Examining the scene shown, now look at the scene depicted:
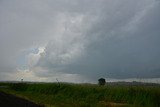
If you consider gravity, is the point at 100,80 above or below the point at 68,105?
above

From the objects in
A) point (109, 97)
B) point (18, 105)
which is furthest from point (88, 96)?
point (18, 105)

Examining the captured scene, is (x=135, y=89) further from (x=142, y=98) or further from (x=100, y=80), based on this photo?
(x=100, y=80)

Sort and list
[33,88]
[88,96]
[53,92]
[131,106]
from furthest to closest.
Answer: [33,88]
[53,92]
[88,96]
[131,106]

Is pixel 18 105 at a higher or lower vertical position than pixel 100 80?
lower

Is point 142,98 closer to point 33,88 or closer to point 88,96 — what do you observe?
point 88,96

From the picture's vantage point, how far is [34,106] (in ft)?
153

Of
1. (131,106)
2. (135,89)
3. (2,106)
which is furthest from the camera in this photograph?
(135,89)

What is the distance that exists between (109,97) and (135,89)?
15.6 feet

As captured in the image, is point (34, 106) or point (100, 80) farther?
point (100, 80)

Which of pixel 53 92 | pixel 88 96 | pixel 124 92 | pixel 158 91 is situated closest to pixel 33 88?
pixel 53 92

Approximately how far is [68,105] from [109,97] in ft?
34.1

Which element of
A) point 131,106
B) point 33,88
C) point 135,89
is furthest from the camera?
point 33,88

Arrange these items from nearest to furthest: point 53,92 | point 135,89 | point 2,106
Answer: point 2,106 → point 135,89 → point 53,92

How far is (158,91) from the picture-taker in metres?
53.4
